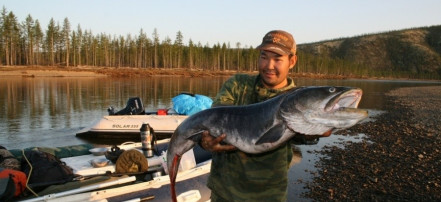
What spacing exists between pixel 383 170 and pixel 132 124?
907 centimetres

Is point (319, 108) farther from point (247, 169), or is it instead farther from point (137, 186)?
point (137, 186)

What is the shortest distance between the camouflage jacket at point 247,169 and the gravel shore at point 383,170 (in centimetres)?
518

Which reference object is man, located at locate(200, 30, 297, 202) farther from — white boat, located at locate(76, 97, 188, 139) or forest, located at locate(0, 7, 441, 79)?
forest, located at locate(0, 7, 441, 79)

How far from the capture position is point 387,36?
194 metres

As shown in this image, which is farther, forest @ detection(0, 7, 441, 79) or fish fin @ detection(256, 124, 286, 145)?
forest @ detection(0, 7, 441, 79)

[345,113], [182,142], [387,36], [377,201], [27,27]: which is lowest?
[377,201]

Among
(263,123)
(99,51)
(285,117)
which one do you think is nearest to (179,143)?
(263,123)

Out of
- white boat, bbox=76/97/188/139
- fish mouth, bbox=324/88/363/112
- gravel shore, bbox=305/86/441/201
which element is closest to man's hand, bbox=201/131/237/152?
fish mouth, bbox=324/88/363/112

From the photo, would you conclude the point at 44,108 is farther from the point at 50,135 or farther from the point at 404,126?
the point at 404,126

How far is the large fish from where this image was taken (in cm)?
270

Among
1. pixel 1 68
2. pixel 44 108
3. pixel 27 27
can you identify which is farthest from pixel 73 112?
pixel 27 27

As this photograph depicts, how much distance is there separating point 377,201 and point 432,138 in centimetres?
893

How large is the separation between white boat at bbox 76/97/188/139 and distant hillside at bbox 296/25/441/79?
4924 inches

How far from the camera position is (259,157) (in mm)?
3145
